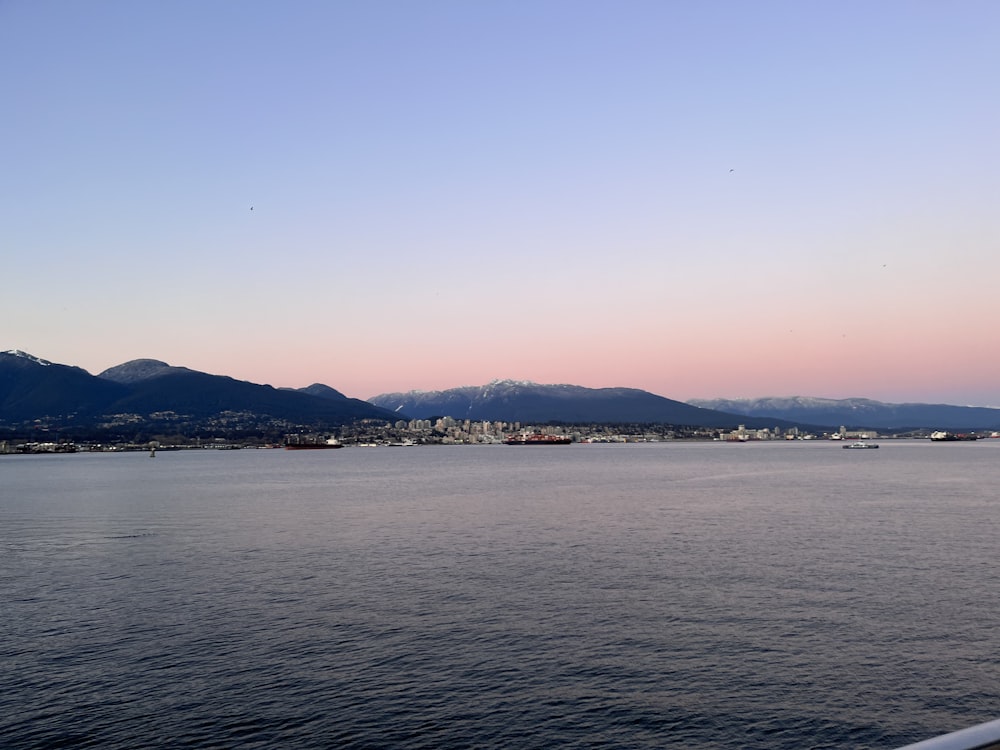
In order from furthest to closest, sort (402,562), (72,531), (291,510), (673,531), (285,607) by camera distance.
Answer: (291,510)
(72,531)
(673,531)
(402,562)
(285,607)

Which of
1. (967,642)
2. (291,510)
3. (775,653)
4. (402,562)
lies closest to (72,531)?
(291,510)

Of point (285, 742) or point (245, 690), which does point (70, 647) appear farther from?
point (285, 742)

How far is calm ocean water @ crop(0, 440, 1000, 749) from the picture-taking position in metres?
26.5

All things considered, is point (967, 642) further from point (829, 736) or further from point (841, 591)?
point (829, 736)

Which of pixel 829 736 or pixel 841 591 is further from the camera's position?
pixel 841 591

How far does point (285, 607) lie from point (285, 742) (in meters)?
A: 18.5

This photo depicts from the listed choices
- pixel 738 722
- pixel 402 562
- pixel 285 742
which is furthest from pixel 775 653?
pixel 402 562

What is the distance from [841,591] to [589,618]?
16316 mm

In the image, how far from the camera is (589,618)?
3966cm

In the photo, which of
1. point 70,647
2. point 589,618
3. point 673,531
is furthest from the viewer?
point 673,531

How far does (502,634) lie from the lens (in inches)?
1447

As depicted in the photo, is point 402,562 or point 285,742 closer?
point 285,742

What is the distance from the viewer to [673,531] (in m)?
73.8

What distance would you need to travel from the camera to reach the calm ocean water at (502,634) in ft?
86.9
